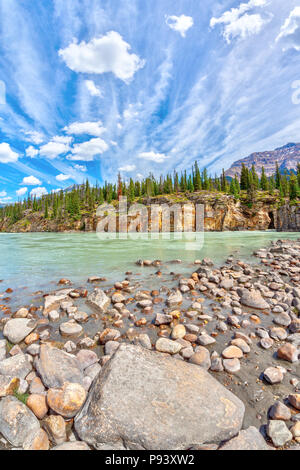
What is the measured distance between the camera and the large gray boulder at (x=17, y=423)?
1801mm

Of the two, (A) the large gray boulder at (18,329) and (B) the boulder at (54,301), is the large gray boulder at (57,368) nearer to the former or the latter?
(A) the large gray boulder at (18,329)

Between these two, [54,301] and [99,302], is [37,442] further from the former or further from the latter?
[54,301]

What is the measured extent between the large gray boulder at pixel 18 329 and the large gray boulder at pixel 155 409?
207 centimetres

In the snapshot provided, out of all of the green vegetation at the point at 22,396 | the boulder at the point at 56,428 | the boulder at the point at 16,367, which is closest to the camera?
the boulder at the point at 56,428

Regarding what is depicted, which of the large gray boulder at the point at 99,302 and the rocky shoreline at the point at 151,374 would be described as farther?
the large gray boulder at the point at 99,302

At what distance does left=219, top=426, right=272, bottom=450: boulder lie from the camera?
5.65ft

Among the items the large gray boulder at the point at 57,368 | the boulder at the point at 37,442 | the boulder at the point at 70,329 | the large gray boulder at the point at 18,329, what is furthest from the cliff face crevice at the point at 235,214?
the boulder at the point at 37,442

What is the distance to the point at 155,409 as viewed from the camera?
193 cm

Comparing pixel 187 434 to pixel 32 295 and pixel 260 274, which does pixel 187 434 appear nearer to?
pixel 32 295

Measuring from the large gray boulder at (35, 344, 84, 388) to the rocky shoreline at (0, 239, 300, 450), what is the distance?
0.01 m

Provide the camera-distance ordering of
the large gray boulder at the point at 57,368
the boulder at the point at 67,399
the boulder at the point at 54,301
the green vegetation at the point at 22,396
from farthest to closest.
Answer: the boulder at the point at 54,301
the large gray boulder at the point at 57,368
the green vegetation at the point at 22,396
the boulder at the point at 67,399

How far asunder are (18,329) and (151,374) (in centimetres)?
285

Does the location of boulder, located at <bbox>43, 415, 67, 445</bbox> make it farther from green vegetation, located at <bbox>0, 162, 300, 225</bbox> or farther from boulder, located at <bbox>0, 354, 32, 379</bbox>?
green vegetation, located at <bbox>0, 162, 300, 225</bbox>
